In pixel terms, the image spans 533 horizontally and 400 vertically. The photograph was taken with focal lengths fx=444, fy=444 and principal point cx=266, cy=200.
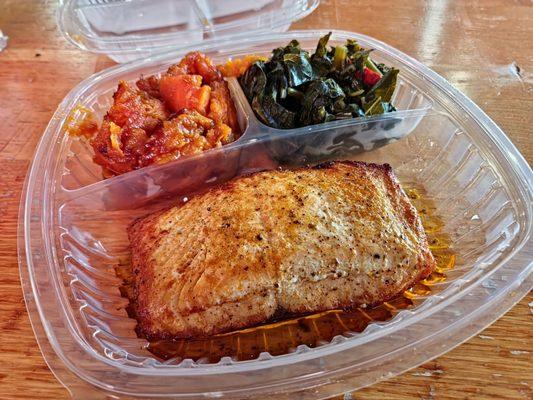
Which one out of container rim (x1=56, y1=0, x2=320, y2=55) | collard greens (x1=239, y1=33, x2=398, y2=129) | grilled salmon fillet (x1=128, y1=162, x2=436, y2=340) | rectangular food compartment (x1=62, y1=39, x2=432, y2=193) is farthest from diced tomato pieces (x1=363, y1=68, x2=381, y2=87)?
container rim (x1=56, y1=0, x2=320, y2=55)

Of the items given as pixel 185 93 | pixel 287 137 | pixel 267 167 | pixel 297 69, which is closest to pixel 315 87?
pixel 297 69

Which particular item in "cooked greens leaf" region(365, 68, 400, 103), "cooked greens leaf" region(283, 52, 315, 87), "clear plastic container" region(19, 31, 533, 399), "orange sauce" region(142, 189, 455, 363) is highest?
"cooked greens leaf" region(283, 52, 315, 87)

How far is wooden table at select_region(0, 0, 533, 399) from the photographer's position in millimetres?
1739

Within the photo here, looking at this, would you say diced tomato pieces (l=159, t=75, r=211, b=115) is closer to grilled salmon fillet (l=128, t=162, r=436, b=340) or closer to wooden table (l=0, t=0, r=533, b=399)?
grilled salmon fillet (l=128, t=162, r=436, b=340)

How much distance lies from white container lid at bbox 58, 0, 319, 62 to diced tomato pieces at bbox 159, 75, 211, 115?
69cm

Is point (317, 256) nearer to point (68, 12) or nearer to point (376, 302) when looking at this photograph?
point (376, 302)

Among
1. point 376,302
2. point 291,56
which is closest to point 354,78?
point 291,56

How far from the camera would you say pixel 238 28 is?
3434 mm

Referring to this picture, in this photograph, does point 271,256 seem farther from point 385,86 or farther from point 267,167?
point 385,86

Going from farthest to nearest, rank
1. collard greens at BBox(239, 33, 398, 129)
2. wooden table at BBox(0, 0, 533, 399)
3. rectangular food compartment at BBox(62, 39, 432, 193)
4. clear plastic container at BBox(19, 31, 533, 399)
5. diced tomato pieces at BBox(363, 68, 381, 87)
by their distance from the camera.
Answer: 1. diced tomato pieces at BBox(363, 68, 381, 87)
2. collard greens at BBox(239, 33, 398, 129)
3. rectangular food compartment at BBox(62, 39, 432, 193)
4. wooden table at BBox(0, 0, 533, 399)
5. clear plastic container at BBox(19, 31, 533, 399)

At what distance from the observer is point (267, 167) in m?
2.62

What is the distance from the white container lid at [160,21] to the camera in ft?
10.8

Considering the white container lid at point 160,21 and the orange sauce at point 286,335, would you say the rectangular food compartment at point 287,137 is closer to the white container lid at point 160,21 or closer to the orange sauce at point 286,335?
the white container lid at point 160,21

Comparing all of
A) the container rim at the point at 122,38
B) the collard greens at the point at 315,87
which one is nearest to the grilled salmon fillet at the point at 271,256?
the collard greens at the point at 315,87
